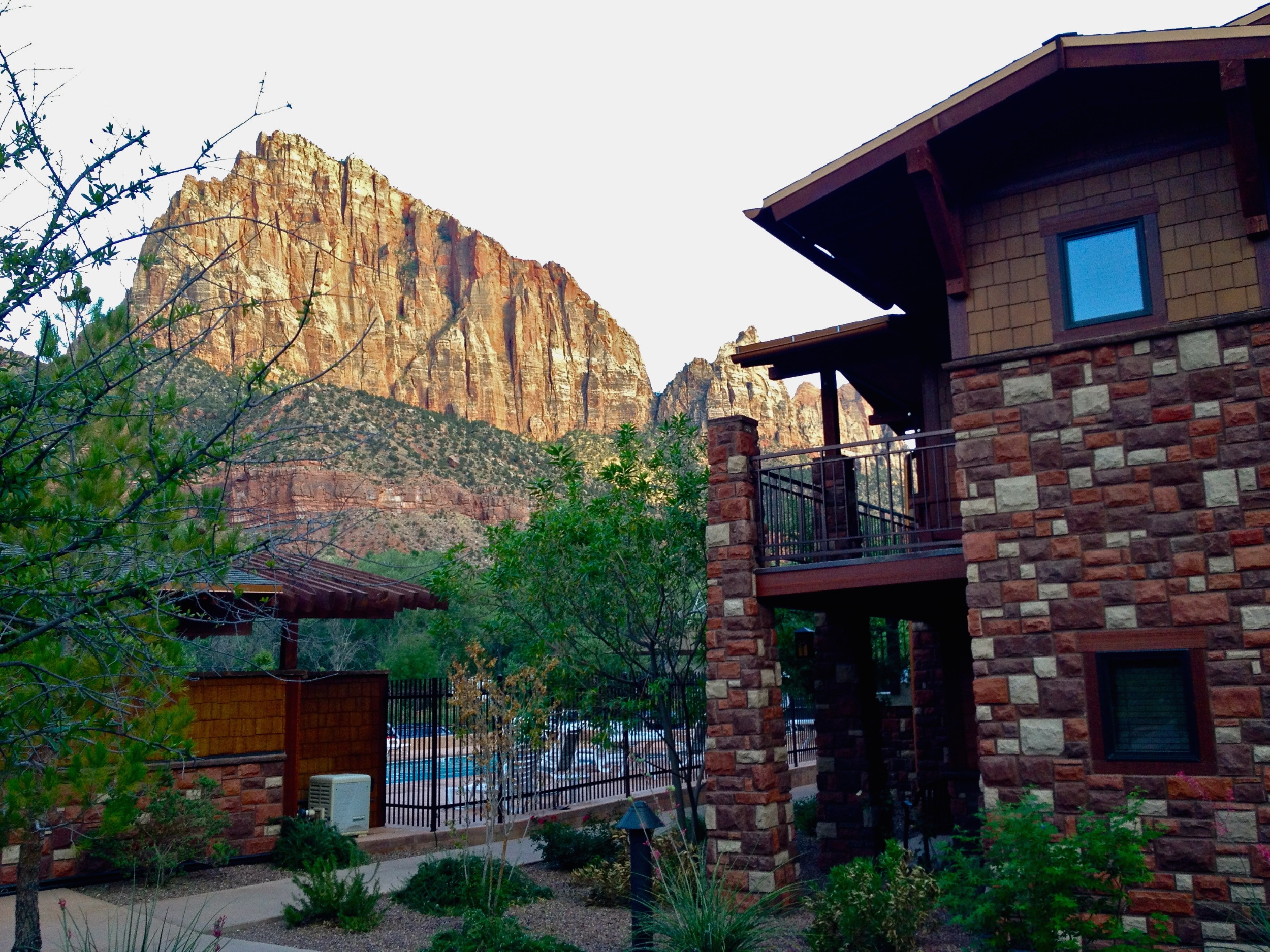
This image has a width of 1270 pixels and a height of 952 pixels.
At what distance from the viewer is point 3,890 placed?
10.3 metres

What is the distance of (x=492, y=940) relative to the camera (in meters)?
7.95

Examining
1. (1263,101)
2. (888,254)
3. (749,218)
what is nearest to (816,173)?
(749,218)

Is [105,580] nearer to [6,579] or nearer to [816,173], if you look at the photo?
[6,579]

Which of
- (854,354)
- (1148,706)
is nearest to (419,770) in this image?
(854,354)

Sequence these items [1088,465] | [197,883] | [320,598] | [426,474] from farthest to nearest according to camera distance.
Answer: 1. [426,474]
2. [320,598]
3. [197,883]
4. [1088,465]

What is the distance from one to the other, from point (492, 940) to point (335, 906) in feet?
7.63

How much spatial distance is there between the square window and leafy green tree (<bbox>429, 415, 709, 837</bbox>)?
4.89 metres

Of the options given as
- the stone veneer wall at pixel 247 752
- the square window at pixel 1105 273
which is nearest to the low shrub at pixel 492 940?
the stone veneer wall at pixel 247 752

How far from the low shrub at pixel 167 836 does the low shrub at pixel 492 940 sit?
12.8 feet

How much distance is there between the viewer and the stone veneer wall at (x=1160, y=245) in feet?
27.1

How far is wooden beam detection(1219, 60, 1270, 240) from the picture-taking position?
787 cm

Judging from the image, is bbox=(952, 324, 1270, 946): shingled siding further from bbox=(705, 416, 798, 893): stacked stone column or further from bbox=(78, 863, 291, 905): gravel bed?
bbox=(78, 863, 291, 905): gravel bed

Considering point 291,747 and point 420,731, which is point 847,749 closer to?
point 420,731

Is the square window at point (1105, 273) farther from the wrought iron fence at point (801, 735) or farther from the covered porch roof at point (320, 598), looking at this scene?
the wrought iron fence at point (801, 735)
